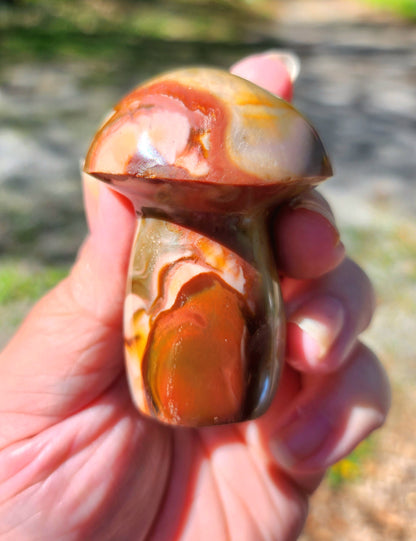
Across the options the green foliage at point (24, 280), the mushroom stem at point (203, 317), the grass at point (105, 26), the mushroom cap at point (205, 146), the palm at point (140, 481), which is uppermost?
the mushroom cap at point (205, 146)

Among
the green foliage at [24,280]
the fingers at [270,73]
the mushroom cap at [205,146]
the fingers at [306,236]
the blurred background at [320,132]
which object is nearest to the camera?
the mushroom cap at [205,146]

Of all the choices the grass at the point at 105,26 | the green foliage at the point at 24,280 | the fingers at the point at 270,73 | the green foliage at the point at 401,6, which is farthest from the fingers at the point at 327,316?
the green foliage at the point at 401,6

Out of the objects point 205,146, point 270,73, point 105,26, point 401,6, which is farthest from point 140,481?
point 401,6

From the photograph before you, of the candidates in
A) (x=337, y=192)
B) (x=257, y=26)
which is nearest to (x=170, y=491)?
(x=337, y=192)

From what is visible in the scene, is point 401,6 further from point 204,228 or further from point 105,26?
point 204,228

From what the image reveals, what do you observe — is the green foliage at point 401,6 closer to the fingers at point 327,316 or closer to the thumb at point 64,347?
the fingers at point 327,316

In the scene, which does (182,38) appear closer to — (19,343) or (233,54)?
(233,54)

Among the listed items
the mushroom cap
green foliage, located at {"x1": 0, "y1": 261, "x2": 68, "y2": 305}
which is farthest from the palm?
green foliage, located at {"x1": 0, "y1": 261, "x2": 68, "y2": 305}
